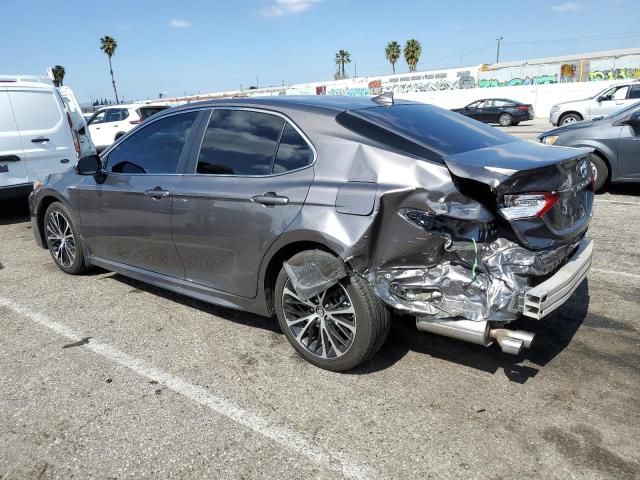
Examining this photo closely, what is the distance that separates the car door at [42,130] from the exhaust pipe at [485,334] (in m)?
7.04

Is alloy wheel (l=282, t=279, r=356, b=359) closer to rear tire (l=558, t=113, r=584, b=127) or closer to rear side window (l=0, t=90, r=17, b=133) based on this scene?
rear side window (l=0, t=90, r=17, b=133)

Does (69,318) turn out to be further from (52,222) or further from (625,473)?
(625,473)

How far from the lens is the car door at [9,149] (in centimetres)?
739

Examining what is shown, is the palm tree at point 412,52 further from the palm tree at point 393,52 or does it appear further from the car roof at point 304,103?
the car roof at point 304,103

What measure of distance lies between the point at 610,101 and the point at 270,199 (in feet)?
58.2

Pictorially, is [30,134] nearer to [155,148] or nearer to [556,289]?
[155,148]

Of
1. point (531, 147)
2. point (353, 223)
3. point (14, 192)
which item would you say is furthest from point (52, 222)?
point (531, 147)

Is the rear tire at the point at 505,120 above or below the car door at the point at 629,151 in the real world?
below

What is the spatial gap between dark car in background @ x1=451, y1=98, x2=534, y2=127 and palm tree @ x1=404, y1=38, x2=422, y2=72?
157 feet

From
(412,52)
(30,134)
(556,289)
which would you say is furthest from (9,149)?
(412,52)

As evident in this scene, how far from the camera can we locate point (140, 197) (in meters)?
4.21

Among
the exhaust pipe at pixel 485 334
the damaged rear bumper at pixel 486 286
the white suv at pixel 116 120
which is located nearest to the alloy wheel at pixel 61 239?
the damaged rear bumper at pixel 486 286

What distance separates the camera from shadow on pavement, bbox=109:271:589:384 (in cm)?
338

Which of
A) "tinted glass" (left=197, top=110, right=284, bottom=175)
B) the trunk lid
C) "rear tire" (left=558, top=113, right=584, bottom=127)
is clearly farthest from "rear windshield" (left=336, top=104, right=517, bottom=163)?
"rear tire" (left=558, top=113, right=584, bottom=127)
